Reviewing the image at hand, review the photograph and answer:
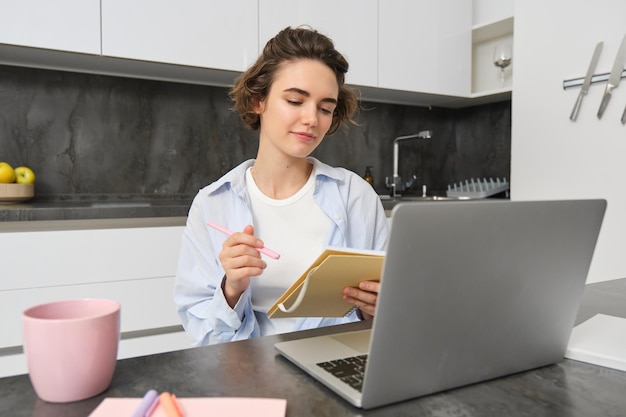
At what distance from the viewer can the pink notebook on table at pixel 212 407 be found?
0.48m

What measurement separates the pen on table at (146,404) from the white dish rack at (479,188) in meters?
2.62

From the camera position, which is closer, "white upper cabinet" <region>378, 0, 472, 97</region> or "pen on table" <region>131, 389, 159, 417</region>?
"pen on table" <region>131, 389, 159, 417</region>

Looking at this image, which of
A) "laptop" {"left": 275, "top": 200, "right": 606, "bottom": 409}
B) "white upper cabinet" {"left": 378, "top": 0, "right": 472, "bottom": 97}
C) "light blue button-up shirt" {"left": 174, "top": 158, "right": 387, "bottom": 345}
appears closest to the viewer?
"laptop" {"left": 275, "top": 200, "right": 606, "bottom": 409}

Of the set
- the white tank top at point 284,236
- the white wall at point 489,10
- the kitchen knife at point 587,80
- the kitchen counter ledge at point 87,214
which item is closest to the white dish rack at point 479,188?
the kitchen knife at point 587,80

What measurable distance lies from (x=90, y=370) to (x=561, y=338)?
1.77 feet

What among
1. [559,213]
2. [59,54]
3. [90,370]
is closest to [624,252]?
[559,213]

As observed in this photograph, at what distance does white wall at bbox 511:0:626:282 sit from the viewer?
2.18 metres

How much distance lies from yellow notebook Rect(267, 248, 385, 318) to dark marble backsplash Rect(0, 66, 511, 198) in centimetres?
183

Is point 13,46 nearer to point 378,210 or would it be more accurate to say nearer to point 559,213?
point 378,210

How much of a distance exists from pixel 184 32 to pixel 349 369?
186 cm

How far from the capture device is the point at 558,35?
2363 mm

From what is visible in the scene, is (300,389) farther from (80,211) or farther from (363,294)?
(80,211)

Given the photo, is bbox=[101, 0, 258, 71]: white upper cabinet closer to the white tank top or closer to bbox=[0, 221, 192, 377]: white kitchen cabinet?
bbox=[0, 221, 192, 377]: white kitchen cabinet

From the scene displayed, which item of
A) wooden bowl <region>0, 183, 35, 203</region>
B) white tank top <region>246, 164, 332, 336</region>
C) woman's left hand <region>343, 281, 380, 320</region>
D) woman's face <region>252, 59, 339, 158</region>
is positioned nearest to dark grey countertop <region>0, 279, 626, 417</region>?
woman's left hand <region>343, 281, 380, 320</region>
